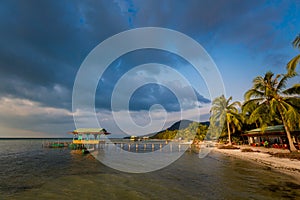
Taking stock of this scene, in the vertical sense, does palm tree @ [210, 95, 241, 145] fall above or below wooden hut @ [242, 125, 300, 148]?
above

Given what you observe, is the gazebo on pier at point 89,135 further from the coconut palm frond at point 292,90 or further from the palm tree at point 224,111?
the coconut palm frond at point 292,90

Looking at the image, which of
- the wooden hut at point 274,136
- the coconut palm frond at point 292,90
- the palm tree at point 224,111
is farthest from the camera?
the palm tree at point 224,111

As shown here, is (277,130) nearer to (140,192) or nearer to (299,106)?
(299,106)

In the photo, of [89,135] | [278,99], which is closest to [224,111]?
[278,99]

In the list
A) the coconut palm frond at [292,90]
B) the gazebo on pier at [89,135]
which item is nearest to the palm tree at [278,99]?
the coconut palm frond at [292,90]

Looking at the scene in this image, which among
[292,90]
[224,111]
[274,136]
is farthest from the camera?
[224,111]

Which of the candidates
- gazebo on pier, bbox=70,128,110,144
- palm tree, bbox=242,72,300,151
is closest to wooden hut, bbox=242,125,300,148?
palm tree, bbox=242,72,300,151

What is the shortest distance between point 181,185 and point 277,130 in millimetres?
25428

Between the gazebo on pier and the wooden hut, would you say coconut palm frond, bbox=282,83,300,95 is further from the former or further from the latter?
the gazebo on pier

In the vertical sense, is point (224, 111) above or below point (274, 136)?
above

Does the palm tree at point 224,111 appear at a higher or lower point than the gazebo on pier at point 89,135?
higher

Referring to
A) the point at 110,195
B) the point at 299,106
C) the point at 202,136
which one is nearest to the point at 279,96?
the point at 299,106

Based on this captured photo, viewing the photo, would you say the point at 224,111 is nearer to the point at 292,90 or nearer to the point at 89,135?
the point at 292,90

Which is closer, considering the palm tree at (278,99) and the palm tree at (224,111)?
the palm tree at (278,99)
